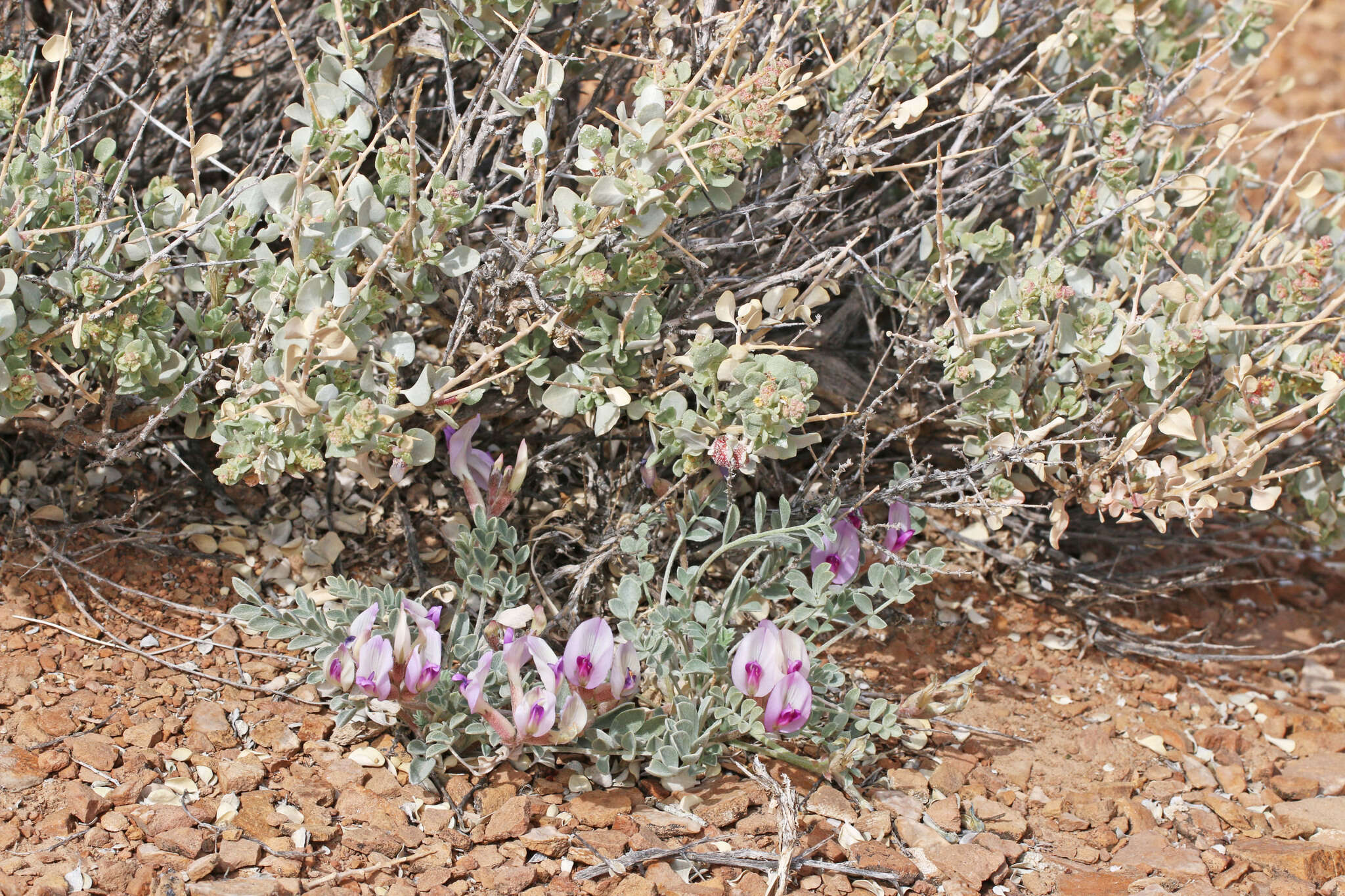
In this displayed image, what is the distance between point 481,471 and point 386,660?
41 centimetres

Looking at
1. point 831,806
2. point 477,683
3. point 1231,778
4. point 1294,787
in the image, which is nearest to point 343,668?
point 477,683

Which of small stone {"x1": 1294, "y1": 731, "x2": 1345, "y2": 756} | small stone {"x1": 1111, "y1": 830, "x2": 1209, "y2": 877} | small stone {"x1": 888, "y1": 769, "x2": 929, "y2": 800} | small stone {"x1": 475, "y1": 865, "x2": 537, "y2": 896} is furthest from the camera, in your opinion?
small stone {"x1": 1294, "y1": 731, "x2": 1345, "y2": 756}

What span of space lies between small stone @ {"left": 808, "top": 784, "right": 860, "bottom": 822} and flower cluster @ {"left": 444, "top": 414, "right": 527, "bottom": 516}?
680 mm

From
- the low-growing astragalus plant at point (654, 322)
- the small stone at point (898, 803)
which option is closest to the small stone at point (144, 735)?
the low-growing astragalus plant at point (654, 322)

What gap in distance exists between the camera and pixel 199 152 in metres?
1.83

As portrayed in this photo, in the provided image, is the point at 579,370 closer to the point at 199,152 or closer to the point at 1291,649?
the point at 199,152

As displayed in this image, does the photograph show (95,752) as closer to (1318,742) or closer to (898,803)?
(898,803)

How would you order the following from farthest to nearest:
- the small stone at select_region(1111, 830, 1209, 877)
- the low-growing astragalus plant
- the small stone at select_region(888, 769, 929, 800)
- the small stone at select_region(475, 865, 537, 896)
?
the small stone at select_region(888, 769, 929, 800)
the small stone at select_region(1111, 830, 1209, 877)
the low-growing astragalus plant
the small stone at select_region(475, 865, 537, 896)

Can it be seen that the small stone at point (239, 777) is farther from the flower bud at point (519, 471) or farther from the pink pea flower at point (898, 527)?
the pink pea flower at point (898, 527)

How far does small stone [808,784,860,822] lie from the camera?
1.84 metres

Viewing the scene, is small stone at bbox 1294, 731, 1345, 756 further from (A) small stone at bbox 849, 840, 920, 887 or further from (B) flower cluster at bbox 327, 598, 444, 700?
(B) flower cluster at bbox 327, 598, 444, 700

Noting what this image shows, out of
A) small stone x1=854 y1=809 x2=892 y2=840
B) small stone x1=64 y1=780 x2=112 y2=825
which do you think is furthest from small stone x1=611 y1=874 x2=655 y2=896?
small stone x1=64 y1=780 x2=112 y2=825

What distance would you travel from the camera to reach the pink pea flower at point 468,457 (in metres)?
1.92

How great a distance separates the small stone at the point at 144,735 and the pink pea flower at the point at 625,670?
69cm
